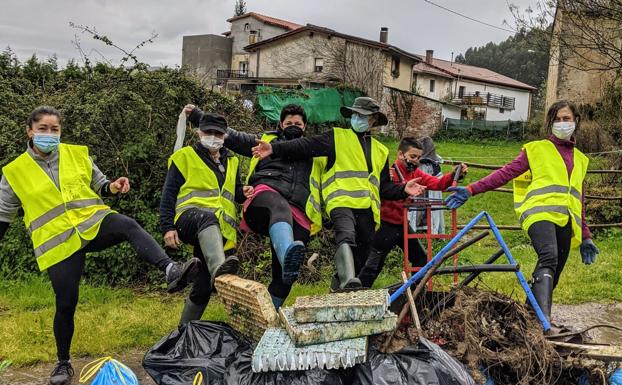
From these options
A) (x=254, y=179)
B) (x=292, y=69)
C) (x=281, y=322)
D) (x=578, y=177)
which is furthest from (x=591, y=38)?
(x=292, y=69)

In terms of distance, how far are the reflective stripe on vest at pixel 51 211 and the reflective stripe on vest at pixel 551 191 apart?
2.95 meters

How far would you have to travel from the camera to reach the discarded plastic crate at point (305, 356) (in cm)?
296

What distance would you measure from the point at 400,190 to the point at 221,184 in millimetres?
1468

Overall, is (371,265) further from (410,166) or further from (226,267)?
(226,267)

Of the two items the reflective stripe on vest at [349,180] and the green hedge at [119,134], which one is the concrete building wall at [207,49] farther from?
the reflective stripe on vest at [349,180]

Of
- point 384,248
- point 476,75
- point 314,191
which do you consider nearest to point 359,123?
point 314,191

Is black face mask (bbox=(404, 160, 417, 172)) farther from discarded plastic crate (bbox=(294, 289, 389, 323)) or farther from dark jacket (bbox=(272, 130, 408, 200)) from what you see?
discarded plastic crate (bbox=(294, 289, 389, 323))

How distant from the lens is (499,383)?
3.36 meters

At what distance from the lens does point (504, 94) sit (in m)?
51.9

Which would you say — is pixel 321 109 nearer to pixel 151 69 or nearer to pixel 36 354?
pixel 151 69

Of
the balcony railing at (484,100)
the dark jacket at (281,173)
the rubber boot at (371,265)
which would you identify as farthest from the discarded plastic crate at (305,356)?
the balcony railing at (484,100)

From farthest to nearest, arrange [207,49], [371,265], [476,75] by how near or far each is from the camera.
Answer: [476,75] < [207,49] < [371,265]

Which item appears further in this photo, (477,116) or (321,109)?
(477,116)

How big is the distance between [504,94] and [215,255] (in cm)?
5236
